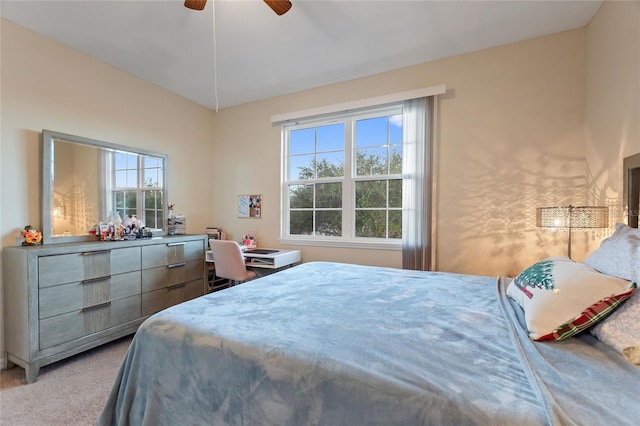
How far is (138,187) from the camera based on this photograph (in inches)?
121

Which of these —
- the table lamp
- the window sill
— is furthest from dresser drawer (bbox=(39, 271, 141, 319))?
the table lamp

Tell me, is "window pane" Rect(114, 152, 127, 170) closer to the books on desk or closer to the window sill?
the books on desk

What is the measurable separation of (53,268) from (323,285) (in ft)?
6.48

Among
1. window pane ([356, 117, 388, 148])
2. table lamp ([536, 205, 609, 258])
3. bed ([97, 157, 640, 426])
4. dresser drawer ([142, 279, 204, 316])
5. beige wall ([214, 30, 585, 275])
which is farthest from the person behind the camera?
window pane ([356, 117, 388, 148])

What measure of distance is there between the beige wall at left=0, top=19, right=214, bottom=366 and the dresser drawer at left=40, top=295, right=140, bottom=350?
0.45 meters

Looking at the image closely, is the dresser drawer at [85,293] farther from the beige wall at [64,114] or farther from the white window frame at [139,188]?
the white window frame at [139,188]

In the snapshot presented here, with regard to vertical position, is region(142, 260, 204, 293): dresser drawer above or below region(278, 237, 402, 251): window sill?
below

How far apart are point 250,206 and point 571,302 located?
3.32 meters

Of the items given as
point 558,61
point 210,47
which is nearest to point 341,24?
point 210,47

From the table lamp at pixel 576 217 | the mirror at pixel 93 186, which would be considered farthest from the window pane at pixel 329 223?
the table lamp at pixel 576 217

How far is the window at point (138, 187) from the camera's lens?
2.89m

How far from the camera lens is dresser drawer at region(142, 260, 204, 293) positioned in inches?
108

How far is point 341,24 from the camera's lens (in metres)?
2.28

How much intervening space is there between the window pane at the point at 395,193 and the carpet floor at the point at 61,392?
2.81 m
